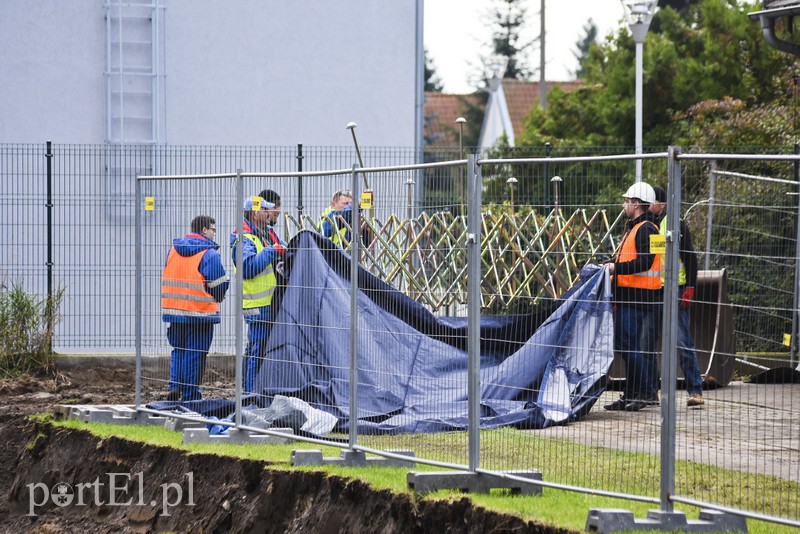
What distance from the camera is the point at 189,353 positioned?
10.3 m

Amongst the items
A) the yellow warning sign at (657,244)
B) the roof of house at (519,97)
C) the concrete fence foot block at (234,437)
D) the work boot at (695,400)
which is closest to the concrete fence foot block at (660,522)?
the work boot at (695,400)

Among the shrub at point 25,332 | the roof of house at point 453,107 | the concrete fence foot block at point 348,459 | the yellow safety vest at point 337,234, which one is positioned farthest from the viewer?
the roof of house at point 453,107

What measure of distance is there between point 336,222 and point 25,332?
18.1 feet

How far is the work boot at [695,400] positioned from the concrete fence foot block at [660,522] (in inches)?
23.8

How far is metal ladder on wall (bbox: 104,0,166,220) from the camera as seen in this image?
60.6ft

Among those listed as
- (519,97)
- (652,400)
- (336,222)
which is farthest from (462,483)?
(519,97)

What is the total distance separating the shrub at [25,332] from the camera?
1440 cm

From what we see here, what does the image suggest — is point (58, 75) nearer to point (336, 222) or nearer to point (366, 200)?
point (336, 222)

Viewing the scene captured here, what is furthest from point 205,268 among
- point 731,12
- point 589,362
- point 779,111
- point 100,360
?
point 731,12

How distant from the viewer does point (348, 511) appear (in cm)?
756

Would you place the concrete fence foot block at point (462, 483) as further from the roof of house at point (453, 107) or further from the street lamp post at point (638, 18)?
the roof of house at point (453, 107)

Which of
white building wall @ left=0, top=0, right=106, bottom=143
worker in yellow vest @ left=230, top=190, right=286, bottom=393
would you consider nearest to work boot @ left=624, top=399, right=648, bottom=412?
worker in yellow vest @ left=230, top=190, right=286, bottom=393

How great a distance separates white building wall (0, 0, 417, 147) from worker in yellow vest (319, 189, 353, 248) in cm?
747

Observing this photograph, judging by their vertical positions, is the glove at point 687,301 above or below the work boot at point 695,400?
above
